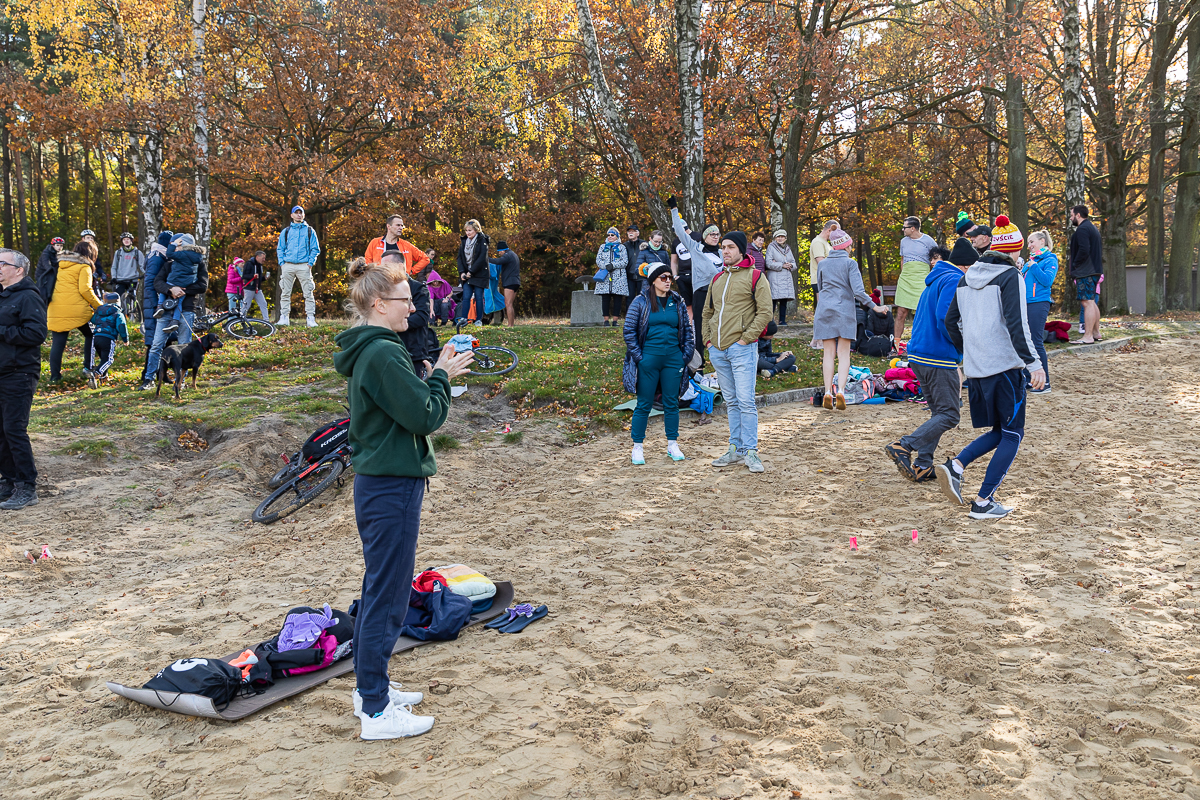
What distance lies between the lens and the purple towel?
4328mm

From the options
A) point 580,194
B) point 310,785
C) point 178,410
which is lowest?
point 310,785

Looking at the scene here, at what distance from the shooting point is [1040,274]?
1019 cm

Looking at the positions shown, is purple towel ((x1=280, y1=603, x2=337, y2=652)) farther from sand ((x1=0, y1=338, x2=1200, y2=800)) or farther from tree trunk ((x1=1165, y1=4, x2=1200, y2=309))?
tree trunk ((x1=1165, y1=4, x2=1200, y2=309))

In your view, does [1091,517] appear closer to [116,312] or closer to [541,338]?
[541,338]

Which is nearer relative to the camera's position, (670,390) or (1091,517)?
(1091,517)

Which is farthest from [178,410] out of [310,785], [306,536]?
[310,785]

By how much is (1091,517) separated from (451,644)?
5.10 meters

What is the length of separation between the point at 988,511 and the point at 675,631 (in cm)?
328

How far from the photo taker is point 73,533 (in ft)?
23.4

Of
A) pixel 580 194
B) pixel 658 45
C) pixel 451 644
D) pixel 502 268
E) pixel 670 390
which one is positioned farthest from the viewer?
pixel 580 194

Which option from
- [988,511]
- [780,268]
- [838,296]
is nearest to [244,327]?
[780,268]

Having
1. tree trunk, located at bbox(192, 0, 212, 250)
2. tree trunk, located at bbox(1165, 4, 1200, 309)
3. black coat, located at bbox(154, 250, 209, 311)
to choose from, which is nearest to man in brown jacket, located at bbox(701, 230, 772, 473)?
black coat, located at bbox(154, 250, 209, 311)

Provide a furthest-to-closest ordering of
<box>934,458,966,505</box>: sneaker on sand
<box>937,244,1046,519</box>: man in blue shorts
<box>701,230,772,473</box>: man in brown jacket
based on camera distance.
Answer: <box>701,230,772,473</box>: man in brown jacket < <box>934,458,966,505</box>: sneaker on sand < <box>937,244,1046,519</box>: man in blue shorts

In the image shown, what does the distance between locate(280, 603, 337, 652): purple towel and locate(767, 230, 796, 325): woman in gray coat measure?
11.9 meters
